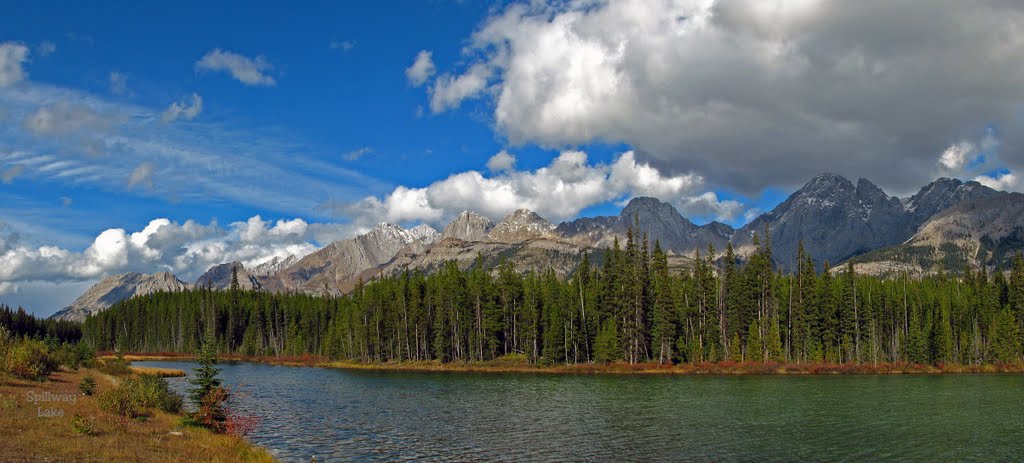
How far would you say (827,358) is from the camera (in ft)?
408

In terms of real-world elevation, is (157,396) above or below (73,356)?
below

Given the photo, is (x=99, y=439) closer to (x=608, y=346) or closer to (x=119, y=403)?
(x=119, y=403)

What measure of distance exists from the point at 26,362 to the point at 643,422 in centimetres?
4607

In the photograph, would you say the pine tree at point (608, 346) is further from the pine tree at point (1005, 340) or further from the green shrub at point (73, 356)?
the green shrub at point (73, 356)

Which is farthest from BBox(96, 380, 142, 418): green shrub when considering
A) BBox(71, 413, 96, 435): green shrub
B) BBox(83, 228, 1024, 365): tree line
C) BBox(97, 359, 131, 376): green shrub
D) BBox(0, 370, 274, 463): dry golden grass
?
BBox(83, 228, 1024, 365): tree line

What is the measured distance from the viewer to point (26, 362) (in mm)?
47656

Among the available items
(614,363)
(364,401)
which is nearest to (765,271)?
(614,363)

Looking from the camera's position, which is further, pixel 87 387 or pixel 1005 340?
pixel 1005 340

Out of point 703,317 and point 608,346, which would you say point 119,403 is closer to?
point 608,346

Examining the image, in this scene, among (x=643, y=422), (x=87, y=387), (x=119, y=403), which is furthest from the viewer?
(x=643, y=422)

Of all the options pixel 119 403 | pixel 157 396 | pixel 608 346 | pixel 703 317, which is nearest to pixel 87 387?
pixel 157 396

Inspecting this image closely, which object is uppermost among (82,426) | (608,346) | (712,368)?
(82,426)

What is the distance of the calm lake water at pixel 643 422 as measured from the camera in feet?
133

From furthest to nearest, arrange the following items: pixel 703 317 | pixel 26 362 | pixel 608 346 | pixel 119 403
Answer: pixel 703 317
pixel 608 346
pixel 26 362
pixel 119 403
